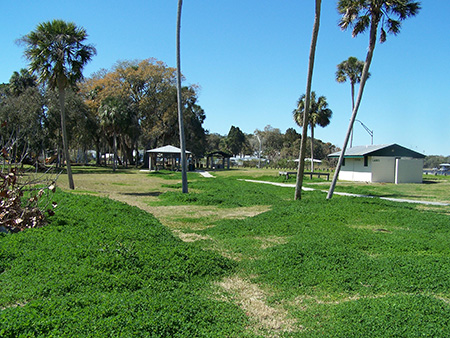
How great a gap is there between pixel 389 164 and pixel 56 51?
85.7 ft

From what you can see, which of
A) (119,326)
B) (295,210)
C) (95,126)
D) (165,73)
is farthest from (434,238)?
(165,73)

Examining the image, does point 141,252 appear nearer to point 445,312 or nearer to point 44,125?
point 445,312

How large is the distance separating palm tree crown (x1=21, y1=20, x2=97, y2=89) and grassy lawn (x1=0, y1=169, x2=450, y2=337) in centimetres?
1198

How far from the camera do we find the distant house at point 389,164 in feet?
107

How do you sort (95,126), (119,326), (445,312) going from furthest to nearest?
(95,126), (445,312), (119,326)

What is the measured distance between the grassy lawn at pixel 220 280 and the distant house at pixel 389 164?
78.1 feet

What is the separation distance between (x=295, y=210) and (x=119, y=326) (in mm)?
9390

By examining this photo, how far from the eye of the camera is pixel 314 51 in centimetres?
1559

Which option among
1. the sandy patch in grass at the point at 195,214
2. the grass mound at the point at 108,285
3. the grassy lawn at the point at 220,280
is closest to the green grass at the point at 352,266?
the grassy lawn at the point at 220,280

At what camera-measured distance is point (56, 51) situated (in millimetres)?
19469

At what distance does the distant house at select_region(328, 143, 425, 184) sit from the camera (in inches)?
1283

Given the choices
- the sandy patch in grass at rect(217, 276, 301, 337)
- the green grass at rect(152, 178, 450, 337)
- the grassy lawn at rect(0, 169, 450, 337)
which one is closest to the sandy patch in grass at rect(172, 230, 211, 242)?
the grassy lawn at rect(0, 169, 450, 337)

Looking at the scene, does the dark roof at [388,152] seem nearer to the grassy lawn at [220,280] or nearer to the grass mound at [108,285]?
the grassy lawn at [220,280]

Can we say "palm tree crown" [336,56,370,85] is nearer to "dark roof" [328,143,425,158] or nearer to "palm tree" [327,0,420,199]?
"dark roof" [328,143,425,158]
